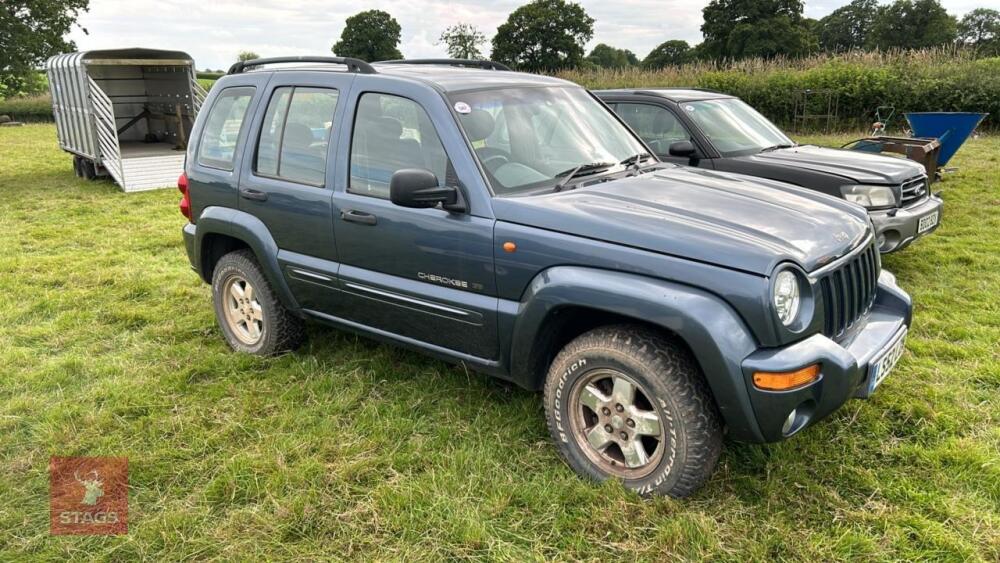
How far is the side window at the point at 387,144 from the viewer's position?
3.54 m

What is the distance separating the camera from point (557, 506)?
3014 millimetres

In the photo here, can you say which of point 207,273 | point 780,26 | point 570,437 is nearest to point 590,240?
point 570,437

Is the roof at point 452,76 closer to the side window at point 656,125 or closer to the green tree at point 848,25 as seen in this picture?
the side window at point 656,125

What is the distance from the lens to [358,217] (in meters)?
3.72

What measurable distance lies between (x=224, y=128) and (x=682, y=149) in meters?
3.65

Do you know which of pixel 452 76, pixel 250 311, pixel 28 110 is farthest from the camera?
pixel 28 110

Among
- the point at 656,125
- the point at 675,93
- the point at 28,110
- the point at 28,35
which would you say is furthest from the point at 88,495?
the point at 28,35

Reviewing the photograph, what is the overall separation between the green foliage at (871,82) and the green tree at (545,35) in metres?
42.9

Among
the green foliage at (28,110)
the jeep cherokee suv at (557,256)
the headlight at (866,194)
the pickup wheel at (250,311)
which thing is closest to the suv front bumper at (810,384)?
the jeep cherokee suv at (557,256)

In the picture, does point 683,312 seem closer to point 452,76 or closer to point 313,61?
point 452,76

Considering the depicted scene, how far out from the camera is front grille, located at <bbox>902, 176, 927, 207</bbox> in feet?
19.7

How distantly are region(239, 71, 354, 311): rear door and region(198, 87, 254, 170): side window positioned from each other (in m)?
0.19

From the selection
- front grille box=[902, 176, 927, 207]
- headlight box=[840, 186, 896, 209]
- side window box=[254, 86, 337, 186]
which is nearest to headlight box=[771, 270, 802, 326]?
side window box=[254, 86, 337, 186]

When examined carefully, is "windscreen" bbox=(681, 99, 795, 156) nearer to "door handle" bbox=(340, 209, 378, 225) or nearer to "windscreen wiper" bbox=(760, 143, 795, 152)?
"windscreen wiper" bbox=(760, 143, 795, 152)
